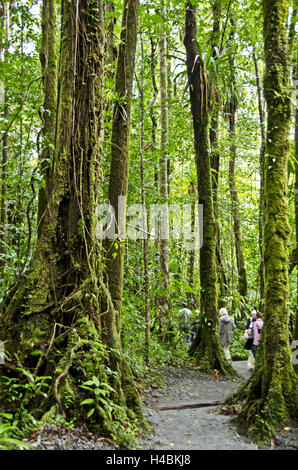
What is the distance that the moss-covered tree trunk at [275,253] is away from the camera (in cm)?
580

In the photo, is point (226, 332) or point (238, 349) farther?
point (238, 349)

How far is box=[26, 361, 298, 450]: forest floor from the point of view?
3.80 metres

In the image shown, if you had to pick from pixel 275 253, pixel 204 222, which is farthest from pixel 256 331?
pixel 275 253

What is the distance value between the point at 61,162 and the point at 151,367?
240 inches

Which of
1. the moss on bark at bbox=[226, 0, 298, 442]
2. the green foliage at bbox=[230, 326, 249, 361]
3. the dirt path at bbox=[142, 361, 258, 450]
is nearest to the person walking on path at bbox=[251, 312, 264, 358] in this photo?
the dirt path at bbox=[142, 361, 258, 450]

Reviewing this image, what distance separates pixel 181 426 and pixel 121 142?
5.09 meters

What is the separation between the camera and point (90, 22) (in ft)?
19.2

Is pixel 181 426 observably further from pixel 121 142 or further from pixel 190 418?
pixel 121 142

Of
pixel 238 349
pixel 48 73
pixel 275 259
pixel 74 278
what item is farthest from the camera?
pixel 238 349

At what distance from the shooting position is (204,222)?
11.5 metres

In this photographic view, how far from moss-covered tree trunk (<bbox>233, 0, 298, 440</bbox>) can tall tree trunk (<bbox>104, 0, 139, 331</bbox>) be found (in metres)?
2.54
